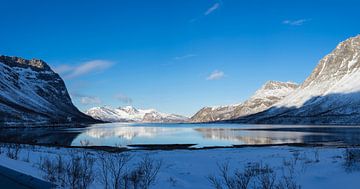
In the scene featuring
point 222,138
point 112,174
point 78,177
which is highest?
point 78,177

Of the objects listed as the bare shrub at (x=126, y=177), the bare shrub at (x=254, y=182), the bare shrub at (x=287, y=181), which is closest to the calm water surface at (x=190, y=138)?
the bare shrub at (x=126, y=177)

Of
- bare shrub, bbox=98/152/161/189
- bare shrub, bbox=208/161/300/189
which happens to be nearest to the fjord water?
bare shrub, bbox=98/152/161/189

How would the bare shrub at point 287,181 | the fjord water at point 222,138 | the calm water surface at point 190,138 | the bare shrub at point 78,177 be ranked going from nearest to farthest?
the bare shrub at point 78,177, the bare shrub at point 287,181, the fjord water at point 222,138, the calm water surface at point 190,138

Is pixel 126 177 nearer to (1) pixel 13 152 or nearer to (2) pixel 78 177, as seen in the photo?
(2) pixel 78 177

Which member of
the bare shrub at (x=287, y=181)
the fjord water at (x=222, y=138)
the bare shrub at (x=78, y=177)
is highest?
the bare shrub at (x=78, y=177)

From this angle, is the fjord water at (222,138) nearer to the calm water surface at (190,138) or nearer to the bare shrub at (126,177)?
the calm water surface at (190,138)

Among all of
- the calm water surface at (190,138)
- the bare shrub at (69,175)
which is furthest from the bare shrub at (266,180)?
the calm water surface at (190,138)

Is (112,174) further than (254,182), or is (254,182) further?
(112,174)

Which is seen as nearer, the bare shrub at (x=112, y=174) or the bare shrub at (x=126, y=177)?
the bare shrub at (x=126, y=177)

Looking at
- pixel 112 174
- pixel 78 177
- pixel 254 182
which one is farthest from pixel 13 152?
pixel 254 182

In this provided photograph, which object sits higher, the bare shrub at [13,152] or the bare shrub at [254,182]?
the bare shrub at [13,152]

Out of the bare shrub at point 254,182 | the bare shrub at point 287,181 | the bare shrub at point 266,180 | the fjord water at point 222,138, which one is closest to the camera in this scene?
the bare shrub at point 266,180

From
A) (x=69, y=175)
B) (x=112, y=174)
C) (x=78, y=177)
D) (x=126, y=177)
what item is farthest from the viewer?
(x=112, y=174)

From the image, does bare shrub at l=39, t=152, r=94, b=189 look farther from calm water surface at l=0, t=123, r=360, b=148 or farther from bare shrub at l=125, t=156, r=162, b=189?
calm water surface at l=0, t=123, r=360, b=148
